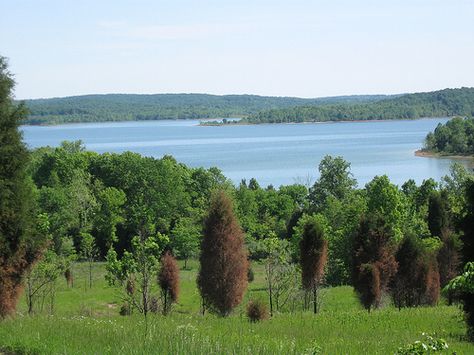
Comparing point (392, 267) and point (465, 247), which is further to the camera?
point (392, 267)

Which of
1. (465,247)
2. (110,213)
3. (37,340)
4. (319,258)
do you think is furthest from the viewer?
(110,213)

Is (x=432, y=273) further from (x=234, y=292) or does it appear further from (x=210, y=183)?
(x=210, y=183)

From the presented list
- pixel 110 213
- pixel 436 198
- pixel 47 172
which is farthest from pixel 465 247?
pixel 47 172

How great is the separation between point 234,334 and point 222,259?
762cm

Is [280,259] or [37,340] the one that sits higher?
[37,340]

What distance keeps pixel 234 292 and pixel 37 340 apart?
434 inches

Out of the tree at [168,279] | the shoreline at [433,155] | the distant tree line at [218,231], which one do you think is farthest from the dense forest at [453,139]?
the tree at [168,279]

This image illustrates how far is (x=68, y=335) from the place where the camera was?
13.8 meters

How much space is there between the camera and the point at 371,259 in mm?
26312

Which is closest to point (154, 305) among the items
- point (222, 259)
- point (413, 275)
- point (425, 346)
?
point (222, 259)

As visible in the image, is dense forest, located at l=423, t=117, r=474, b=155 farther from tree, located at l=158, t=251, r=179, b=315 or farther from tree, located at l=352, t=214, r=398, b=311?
tree, located at l=158, t=251, r=179, b=315

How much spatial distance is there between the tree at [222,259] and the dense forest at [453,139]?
358 ft

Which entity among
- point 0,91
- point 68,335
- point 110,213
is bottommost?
point 110,213

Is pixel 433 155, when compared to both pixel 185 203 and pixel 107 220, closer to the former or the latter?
pixel 185 203
